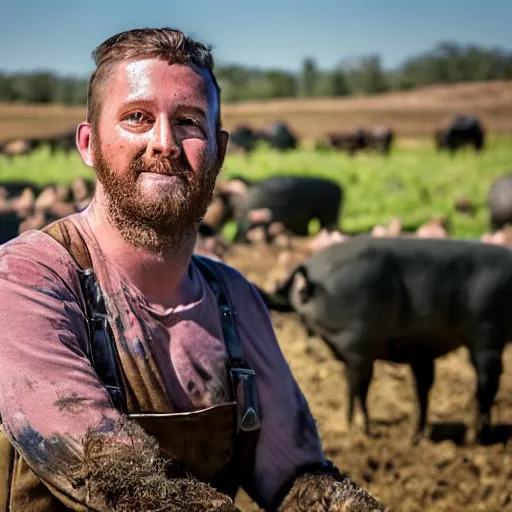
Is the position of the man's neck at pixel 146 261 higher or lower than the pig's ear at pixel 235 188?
higher

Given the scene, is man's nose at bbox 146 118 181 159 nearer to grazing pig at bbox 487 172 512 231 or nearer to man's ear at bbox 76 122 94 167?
man's ear at bbox 76 122 94 167

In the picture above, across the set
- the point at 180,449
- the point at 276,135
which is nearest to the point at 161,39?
the point at 180,449

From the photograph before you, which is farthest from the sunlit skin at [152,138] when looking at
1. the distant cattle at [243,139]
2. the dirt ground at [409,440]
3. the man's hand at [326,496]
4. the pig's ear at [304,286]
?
the distant cattle at [243,139]

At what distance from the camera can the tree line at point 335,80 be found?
40.1 meters

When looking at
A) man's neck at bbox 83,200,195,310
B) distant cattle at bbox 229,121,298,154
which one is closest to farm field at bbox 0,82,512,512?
distant cattle at bbox 229,121,298,154

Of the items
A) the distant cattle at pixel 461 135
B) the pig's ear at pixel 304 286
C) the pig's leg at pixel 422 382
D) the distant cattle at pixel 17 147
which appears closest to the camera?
the pig's ear at pixel 304 286

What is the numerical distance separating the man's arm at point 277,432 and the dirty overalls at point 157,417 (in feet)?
0.15

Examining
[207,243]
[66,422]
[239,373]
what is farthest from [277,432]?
[207,243]

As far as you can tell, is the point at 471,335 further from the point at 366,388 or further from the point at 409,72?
the point at 409,72

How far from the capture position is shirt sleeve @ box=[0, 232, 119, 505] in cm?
155

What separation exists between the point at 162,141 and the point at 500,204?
10909 millimetres

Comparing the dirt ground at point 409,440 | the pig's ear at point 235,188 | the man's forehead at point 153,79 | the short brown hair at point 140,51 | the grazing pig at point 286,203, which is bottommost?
the dirt ground at point 409,440

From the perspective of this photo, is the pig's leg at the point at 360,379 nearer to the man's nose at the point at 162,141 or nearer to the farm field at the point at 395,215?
the farm field at the point at 395,215

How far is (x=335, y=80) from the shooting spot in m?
44.8
